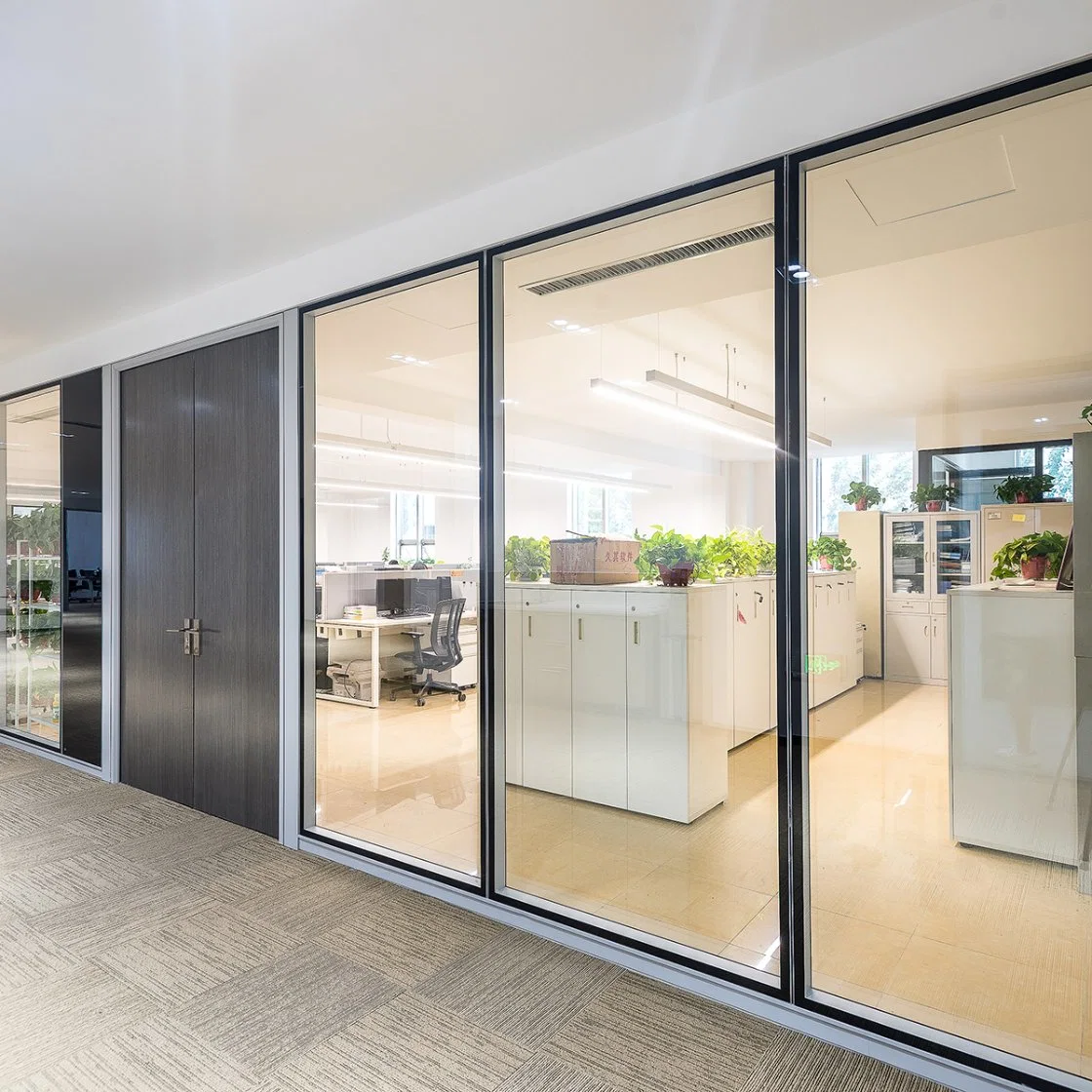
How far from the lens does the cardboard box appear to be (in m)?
2.76

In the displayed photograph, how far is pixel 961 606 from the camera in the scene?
7.09ft

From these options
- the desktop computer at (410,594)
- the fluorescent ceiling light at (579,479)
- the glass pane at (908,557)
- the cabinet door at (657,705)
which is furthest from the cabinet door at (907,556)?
the desktop computer at (410,594)

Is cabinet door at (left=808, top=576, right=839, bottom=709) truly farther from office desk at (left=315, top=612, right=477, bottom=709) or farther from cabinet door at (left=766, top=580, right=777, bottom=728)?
office desk at (left=315, top=612, right=477, bottom=709)

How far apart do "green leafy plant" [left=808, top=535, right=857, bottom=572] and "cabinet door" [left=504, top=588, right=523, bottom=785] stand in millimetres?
1111

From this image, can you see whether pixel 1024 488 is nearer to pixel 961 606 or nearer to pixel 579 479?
pixel 961 606

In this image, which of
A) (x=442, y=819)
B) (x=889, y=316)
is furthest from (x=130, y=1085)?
(x=889, y=316)

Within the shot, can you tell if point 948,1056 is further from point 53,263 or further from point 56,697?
point 56,697

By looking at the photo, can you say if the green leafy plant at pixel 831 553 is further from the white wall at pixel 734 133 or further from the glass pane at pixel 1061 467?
the white wall at pixel 734 133

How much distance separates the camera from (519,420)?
300cm

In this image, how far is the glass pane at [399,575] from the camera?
10.3 ft

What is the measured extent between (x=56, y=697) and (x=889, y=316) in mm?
5293

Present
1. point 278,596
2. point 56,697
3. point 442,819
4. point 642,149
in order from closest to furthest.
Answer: point 642,149 < point 442,819 < point 278,596 < point 56,697

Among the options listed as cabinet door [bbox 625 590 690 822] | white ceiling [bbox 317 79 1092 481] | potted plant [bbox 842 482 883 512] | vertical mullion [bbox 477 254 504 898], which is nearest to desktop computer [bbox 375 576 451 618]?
vertical mullion [bbox 477 254 504 898]

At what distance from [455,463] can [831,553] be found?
1.46 meters
